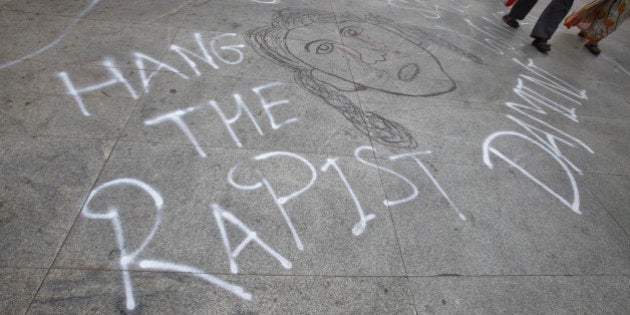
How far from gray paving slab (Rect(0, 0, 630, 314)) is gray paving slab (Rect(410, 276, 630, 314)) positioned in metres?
Answer: 0.01

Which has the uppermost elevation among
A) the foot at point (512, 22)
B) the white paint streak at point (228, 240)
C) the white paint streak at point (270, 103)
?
the foot at point (512, 22)

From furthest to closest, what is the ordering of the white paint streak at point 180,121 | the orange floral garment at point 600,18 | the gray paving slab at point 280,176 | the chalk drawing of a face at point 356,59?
1. the orange floral garment at point 600,18
2. the chalk drawing of a face at point 356,59
3. the white paint streak at point 180,121
4. the gray paving slab at point 280,176

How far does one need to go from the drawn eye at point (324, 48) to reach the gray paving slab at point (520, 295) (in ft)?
10.4

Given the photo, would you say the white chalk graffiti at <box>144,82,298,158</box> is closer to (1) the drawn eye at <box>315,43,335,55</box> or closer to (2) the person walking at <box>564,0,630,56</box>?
(1) the drawn eye at <box>315,43,335,55</box>

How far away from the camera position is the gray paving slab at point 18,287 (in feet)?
5.39

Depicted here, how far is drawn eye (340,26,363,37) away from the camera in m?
4.86

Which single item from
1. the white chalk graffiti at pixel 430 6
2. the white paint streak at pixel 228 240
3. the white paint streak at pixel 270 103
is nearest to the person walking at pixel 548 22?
the white chalk graffiti at pixel 430 6

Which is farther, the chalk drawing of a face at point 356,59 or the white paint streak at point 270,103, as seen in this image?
the chalk drawing of a face at point 356,59

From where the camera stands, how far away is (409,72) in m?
4.24

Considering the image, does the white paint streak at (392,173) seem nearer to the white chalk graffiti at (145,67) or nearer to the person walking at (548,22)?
the white chalk graffiti at (145,67)

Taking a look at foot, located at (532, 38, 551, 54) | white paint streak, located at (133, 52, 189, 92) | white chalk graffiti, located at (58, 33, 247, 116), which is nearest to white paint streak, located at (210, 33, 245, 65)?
white chalk graffiti, located at (58, 33, 247, 116)

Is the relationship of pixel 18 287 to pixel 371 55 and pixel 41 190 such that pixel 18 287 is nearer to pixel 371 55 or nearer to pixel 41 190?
pixel 41 190

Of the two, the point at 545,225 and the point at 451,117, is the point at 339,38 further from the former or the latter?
the point at 545,225

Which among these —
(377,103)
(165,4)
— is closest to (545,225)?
(377,103)
